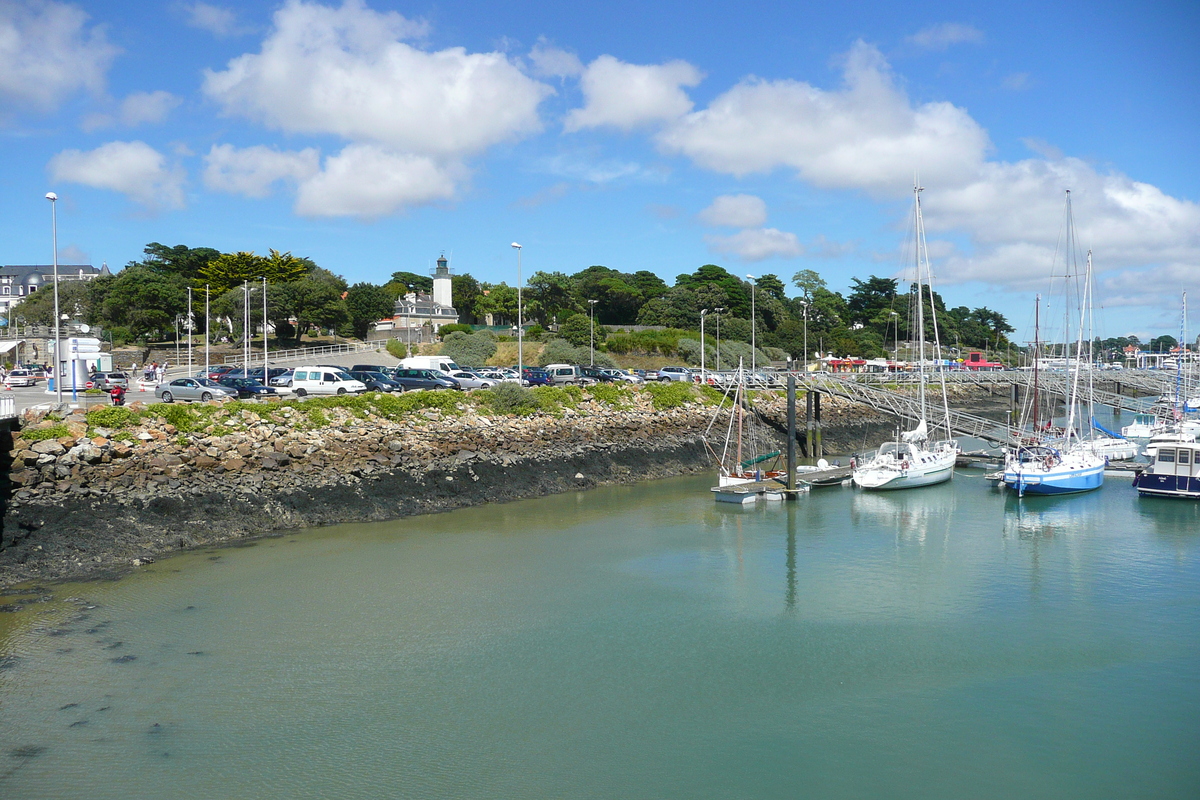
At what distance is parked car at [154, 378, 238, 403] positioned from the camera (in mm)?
39875

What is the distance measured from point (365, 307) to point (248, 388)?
1898 inches

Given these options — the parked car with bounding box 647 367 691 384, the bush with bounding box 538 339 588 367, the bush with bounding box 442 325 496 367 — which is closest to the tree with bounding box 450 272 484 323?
the bush with bounding box 442 325 496 367

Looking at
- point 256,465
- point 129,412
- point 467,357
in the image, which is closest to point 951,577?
point 256,465

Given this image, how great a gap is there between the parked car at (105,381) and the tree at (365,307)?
36.8 meters

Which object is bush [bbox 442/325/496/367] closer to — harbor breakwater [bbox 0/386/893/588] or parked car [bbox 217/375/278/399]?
parked car [bbox 217/375/278/399]

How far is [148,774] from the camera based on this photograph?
13.1 metres

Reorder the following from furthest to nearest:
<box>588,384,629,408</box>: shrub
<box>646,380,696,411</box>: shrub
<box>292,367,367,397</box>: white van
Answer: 1. <box>646,380,696,411</box>: shrub
2. <box>588,384,629,408</box>: shrub
3. <box>292,367,367,397</box>: white van

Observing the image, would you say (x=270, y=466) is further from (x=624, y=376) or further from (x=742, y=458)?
(x=624, y=376)

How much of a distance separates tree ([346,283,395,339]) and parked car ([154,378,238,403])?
4565 cm

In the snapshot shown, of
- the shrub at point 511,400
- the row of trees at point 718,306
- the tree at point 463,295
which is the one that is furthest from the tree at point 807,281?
the shrub at point 511,400

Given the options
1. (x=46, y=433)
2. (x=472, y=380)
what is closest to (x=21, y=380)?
(x=472, y=380)

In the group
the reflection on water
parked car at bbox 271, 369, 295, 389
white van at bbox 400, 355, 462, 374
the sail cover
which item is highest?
white van at bbox 400, 355, 462, 374

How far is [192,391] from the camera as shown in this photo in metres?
40.2

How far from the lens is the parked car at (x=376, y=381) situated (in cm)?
4597
